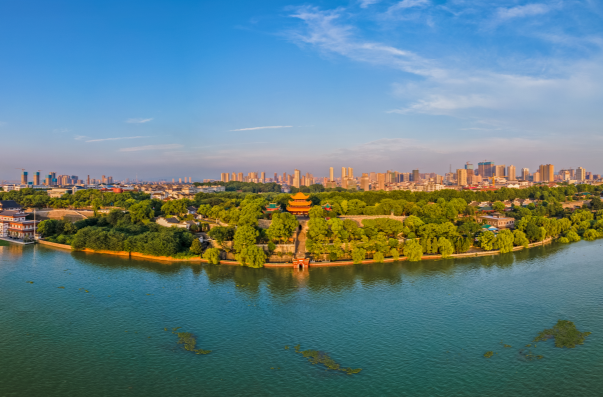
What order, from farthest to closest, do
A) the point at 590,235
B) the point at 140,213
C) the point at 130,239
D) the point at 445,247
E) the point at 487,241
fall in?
the point at 140,213 → the point at 590,235 → the point at 487,241 → the point at 130,239 → the point at 445,247

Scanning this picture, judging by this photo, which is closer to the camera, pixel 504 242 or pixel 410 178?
pixel 504 242

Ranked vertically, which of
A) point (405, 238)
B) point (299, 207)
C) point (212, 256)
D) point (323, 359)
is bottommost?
point (323, 359)

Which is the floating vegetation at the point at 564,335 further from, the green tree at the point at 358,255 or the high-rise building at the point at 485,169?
the high-rise building at the point at 485,169

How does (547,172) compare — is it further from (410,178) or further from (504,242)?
(504,242)

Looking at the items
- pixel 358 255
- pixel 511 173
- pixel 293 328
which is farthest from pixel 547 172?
pixel 293 328

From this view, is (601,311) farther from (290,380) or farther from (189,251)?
(189,251)

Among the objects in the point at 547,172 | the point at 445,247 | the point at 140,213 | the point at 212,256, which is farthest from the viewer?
the point at 547,172

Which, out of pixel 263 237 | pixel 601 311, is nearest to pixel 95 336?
pixel 263 237
